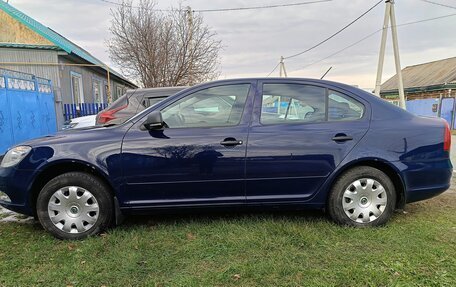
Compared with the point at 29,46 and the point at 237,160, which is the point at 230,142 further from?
the point at 29,46

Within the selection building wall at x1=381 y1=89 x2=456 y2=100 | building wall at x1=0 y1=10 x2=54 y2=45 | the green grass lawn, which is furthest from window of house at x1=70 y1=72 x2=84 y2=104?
building wall at x1=381 y1=89 x2=456 y2=100

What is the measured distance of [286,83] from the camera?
3.70m

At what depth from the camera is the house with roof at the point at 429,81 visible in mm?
22453

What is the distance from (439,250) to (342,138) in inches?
53.2

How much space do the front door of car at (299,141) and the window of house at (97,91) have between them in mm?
16459

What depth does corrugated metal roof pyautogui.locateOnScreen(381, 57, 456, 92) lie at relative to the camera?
23.9 meters

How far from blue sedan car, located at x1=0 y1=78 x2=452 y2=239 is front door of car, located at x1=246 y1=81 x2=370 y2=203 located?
0.04 feet

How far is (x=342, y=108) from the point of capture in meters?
3.62

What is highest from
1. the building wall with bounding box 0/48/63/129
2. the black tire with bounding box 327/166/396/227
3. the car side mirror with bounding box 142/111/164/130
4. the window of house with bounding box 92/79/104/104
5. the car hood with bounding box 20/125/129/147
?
the building wall with bounding box 0/48/63/129

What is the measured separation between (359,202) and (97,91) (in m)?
18.4

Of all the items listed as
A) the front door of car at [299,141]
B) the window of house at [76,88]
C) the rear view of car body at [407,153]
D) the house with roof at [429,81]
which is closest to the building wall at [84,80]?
the window of house at [76,88]

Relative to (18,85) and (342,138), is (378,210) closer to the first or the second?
(342,138)

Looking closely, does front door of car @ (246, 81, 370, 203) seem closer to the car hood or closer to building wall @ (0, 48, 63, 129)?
the car hood

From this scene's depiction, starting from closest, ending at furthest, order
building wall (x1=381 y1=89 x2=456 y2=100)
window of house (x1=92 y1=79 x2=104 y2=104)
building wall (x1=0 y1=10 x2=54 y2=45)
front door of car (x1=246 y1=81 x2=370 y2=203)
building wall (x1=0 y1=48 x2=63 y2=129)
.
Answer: front door of car (x1=246 y1=81 x2=370 y2=203)
building wall (x1=0 y1=10 x2=54 y2=45)
building wall (x1=0 y1=48 x2=63 y2=129)
window of house (x1=92 y1=79 x2=104 y2=104)
building wall (x1=381 y1=89 x2=456 y2=100)
